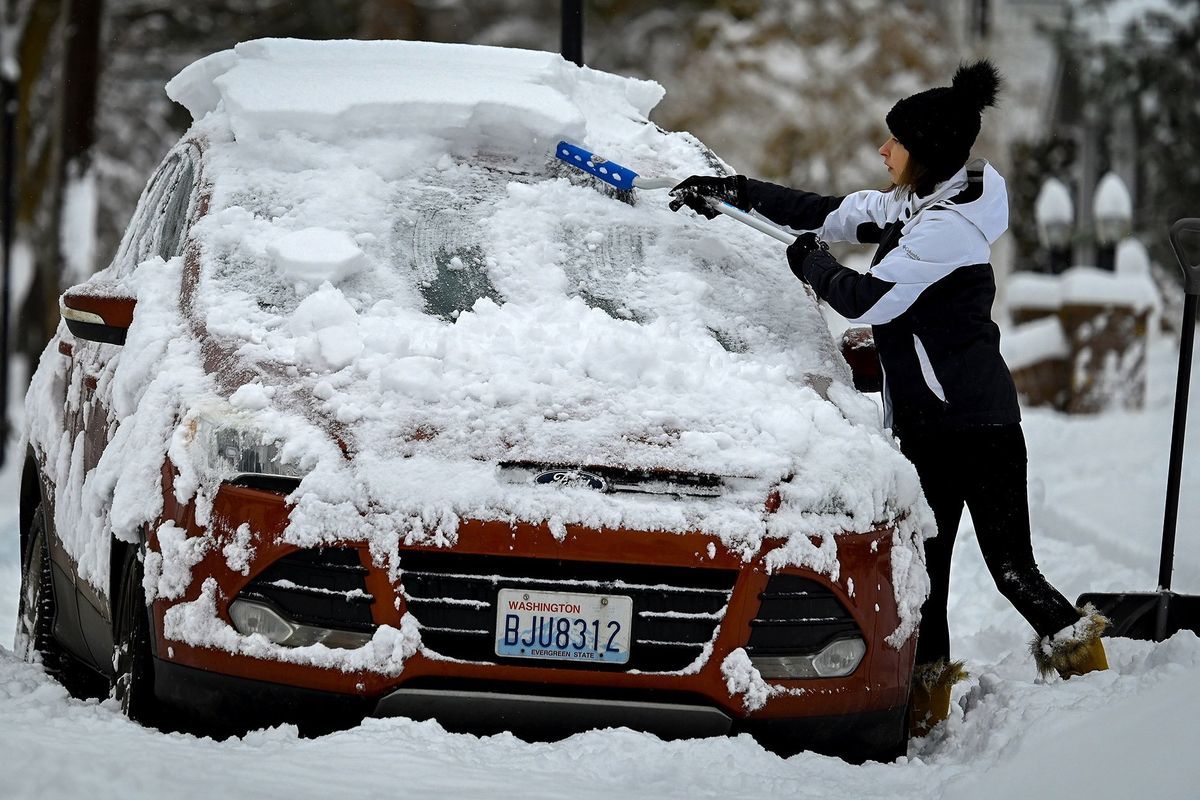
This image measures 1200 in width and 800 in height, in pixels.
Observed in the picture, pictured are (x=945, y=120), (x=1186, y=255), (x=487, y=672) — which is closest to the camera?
(x=487, y=672)

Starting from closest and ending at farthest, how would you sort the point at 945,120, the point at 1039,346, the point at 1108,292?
1. the point at 945,120
2. the point at 1108,292
3. the point at 1039,346

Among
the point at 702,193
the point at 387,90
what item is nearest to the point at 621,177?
the point at 702,193

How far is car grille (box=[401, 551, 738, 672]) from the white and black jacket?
1.12m

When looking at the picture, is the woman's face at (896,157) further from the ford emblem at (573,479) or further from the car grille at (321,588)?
the car grille at (321,588)

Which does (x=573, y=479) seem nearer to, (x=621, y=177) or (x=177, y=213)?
(x=621, y=177)

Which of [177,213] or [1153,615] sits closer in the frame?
[177,213]

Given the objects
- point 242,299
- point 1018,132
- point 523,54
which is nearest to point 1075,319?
point 523,54

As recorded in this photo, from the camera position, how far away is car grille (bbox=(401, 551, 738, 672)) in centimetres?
358

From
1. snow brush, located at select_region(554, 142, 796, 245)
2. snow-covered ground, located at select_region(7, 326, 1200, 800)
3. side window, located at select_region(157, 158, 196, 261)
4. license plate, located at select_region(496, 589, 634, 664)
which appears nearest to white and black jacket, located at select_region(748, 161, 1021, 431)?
snow brush, located at select_region(554, 142, 796, 245)

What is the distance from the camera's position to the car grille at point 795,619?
3.69m

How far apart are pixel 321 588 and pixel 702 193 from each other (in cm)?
195

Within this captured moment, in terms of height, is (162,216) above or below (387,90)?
below

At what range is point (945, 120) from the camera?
4582mm

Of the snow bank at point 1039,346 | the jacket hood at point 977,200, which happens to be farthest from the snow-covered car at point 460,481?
the snow bank at point 1039,346
